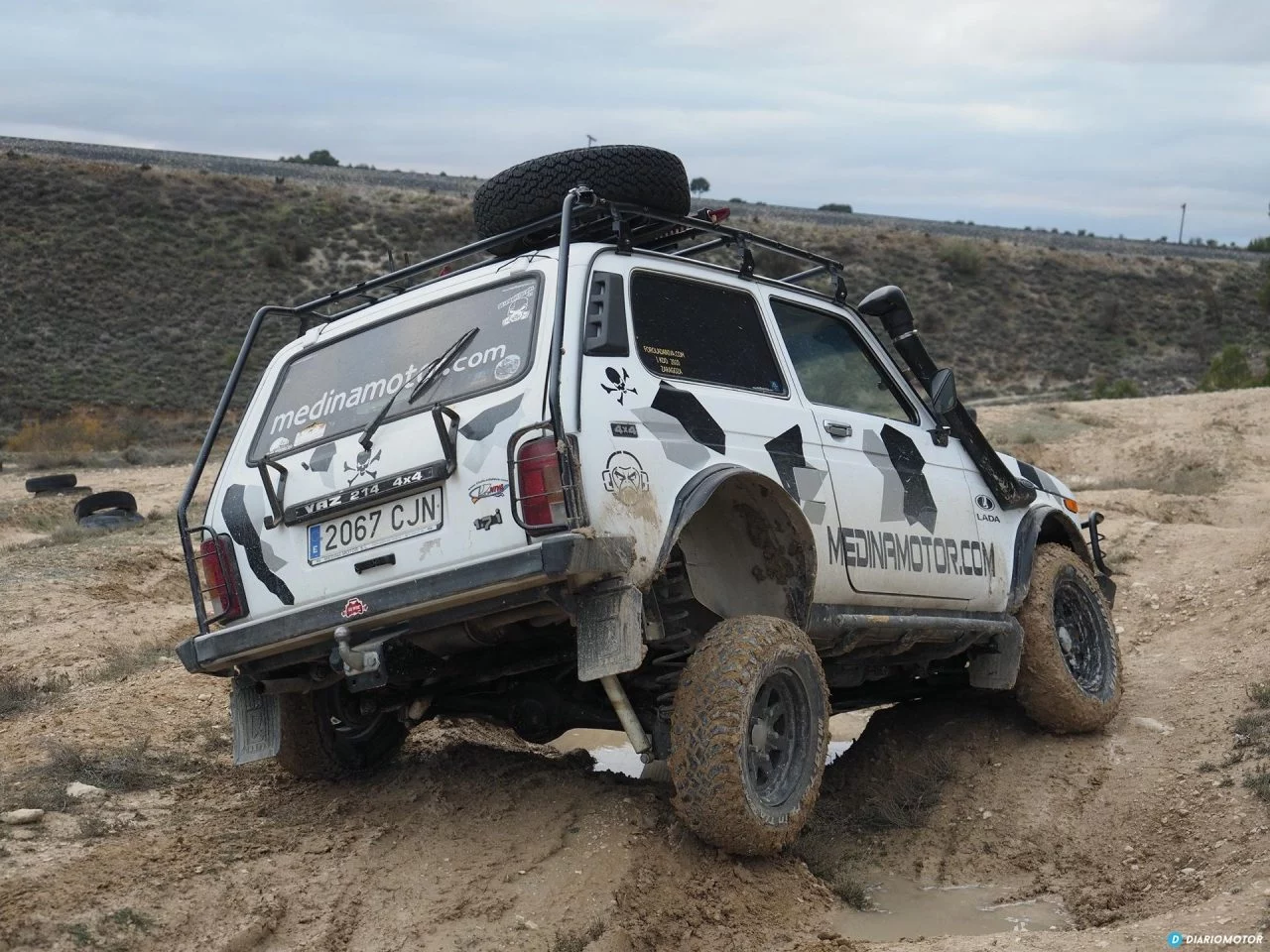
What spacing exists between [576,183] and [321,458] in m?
1.43

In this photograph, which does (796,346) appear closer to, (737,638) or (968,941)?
(737,638)

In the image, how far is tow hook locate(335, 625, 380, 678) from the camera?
15.1 ft

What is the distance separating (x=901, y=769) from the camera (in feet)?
21.8

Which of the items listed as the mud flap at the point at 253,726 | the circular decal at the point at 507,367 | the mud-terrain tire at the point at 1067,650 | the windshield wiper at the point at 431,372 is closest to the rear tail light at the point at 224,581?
the mud flap at the point at 253,726

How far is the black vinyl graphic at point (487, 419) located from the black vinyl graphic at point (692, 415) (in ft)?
1.70

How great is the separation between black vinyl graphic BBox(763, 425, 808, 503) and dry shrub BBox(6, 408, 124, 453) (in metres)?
21.8

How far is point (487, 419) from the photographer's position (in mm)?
4555

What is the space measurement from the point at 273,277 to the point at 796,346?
3725cm

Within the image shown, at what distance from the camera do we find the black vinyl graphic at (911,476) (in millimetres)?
5906

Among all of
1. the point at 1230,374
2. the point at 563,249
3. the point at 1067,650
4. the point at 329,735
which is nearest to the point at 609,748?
the point at 329,735

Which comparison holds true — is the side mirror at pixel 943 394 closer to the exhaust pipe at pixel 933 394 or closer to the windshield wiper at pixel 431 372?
the exhaust pipe at pixel 933 394

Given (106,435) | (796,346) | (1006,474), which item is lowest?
(106,435)

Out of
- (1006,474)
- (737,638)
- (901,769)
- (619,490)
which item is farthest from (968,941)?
(1006,474)

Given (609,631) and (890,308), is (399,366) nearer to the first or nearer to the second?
(609,631)
